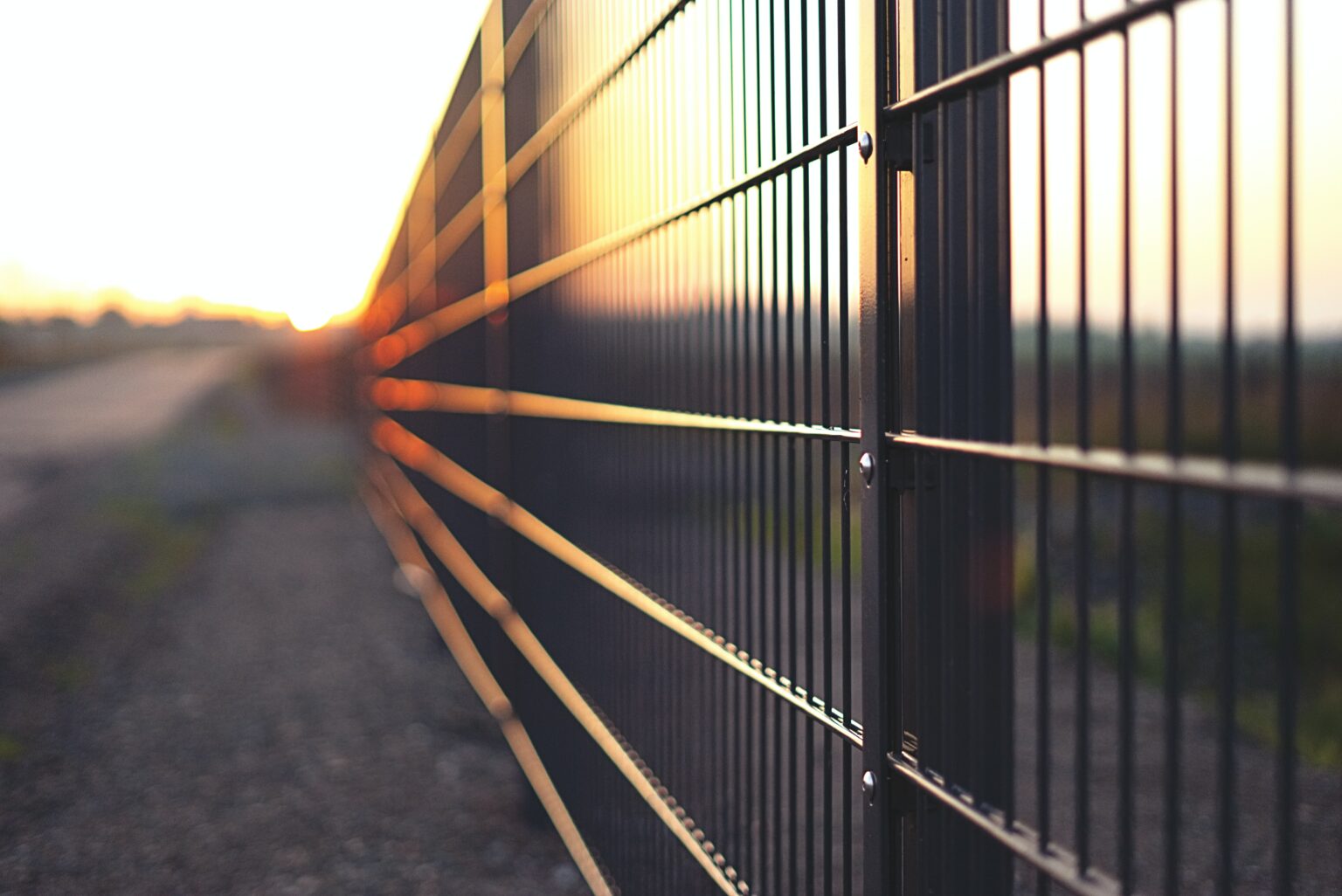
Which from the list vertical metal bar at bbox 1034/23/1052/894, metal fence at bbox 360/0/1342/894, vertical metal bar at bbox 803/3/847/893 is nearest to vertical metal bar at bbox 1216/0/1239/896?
metal fence at bbox 360/0/1342/894

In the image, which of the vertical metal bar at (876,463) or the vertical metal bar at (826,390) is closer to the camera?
the vertical metal bar at (876,463)

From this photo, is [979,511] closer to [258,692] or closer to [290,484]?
[258,692]

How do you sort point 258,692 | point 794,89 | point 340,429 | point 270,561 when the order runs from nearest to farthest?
point 794,89 → point 258,692 → point 270,561 → point 340,429

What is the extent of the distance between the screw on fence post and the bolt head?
375 mm

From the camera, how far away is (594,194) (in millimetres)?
3266

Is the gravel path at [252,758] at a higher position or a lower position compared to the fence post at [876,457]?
lower

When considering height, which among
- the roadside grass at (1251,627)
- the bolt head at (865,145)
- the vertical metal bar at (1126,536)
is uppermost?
the bolt head at (865,145)

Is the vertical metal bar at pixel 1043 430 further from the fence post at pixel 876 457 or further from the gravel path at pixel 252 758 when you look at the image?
the gravel path at pixel 252 758

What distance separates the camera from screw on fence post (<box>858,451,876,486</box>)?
1.65 meters

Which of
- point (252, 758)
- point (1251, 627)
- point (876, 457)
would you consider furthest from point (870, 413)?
point (1251, 627)

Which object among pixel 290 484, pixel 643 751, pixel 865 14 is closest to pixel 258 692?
pixel 643 751

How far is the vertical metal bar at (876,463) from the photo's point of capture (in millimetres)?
1625

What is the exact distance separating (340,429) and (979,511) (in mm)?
27196

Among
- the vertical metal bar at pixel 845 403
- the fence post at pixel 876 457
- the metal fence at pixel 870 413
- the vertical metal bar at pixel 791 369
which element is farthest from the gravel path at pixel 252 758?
the fence post at pixel 876 457
